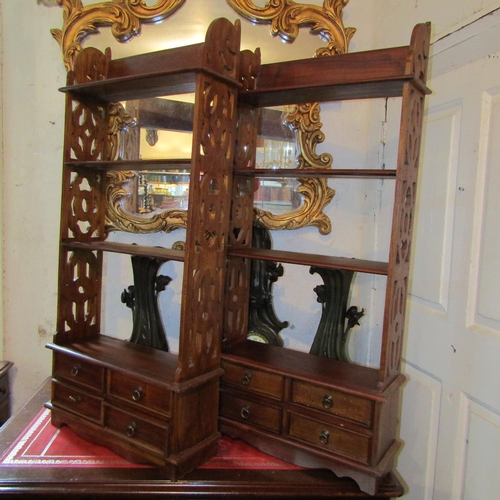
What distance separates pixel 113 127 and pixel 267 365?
1.30m

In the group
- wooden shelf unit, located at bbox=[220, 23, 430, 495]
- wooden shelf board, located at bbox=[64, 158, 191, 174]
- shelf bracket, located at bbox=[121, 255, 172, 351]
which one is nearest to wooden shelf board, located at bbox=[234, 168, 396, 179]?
wooden shelf unit, located at bbox=[220, 23, 430, 495]

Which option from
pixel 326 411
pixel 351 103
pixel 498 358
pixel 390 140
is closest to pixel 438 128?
pixel 390 140

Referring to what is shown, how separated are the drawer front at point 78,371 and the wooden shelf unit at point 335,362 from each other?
1.58ft

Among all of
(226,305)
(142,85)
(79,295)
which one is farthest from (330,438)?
(142,85)

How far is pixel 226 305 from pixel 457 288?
2.87 feet

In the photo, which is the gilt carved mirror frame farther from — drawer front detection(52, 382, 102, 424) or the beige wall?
drawer front detection(52, 382, 102, 424)

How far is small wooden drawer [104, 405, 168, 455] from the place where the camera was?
60.1 inches

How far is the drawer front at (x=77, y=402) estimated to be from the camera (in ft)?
5.58

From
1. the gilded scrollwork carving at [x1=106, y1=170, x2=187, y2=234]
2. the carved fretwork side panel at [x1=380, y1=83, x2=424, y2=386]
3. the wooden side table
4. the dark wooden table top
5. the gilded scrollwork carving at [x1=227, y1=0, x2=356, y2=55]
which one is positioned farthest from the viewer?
the wooden side table

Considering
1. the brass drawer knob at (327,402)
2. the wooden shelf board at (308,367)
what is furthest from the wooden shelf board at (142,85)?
the brass drawer knob at (327,402)

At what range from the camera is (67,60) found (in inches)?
82.9

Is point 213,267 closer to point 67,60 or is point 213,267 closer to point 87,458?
point 87,458

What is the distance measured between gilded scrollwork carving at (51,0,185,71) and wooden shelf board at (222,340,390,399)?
152 centimetres

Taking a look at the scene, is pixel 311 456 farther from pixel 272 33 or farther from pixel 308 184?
pixel 272 33
